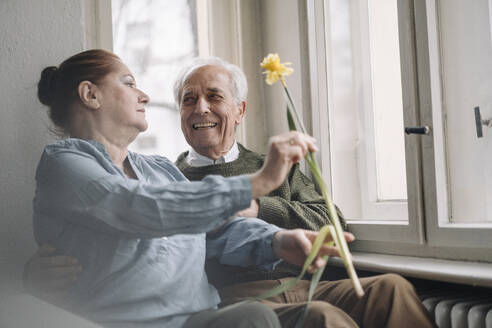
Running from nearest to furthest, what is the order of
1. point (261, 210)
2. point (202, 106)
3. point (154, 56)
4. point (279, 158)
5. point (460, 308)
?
point (279, 158) < point (460, 308) < point (261, 210) < point (202, 106) < point (154, 56)

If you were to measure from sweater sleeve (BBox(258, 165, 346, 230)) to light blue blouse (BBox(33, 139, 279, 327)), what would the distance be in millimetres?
262

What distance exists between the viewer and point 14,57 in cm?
111

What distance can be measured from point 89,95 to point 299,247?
454 millimetres

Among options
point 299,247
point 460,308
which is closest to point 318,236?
point 299,247

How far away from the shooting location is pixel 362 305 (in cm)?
100

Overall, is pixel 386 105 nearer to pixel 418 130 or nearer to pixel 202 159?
pixel 418 130

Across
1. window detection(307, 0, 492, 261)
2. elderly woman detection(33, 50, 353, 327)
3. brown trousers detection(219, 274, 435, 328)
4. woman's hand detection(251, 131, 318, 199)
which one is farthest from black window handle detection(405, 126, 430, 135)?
woman's hand detection(251, 131, 318, 199)

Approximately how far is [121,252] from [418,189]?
0.79m

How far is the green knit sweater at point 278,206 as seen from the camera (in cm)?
119

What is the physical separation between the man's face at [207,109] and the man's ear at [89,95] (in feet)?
1.64

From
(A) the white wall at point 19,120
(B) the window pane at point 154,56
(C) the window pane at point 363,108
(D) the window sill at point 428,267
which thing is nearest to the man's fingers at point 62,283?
(A) the white wall at point 19,120

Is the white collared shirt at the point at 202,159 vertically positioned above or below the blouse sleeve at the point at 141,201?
above

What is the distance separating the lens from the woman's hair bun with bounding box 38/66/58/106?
97 centimetres

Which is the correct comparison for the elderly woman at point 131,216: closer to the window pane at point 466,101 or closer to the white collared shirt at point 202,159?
the white collared shirt at point 202,159
